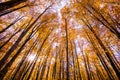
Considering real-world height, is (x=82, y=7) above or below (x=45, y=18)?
above

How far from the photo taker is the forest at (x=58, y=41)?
711 centimetres

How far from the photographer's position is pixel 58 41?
42.0 feet

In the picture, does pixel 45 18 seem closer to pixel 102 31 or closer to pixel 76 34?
pixel 76 34

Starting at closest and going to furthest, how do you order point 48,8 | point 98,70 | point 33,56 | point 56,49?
point 48,8 < point 33,56 < point 56,49 < point 98,70

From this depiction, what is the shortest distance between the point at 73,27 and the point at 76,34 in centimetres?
72

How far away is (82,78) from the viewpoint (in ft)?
50.1

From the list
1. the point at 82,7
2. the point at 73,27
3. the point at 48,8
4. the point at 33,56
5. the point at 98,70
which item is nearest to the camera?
the point at 82,7

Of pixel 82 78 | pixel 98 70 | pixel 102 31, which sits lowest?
pixel 82 78

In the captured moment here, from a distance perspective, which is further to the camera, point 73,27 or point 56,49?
point 56,49

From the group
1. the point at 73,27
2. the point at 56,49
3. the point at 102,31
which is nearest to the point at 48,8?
the point at 73,27

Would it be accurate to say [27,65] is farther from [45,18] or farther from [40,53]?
[45,18]

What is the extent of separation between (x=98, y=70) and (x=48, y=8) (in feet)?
26.3

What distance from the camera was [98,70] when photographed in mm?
14484

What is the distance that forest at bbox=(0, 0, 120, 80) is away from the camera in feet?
23.3
